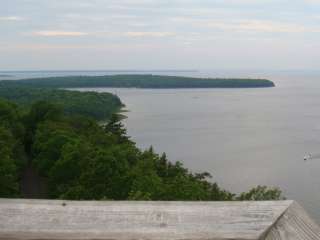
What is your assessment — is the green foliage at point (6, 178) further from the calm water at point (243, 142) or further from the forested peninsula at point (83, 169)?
the calm water at point (243, 142)

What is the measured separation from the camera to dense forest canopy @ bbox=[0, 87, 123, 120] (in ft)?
167

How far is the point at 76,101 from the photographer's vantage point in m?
54.8

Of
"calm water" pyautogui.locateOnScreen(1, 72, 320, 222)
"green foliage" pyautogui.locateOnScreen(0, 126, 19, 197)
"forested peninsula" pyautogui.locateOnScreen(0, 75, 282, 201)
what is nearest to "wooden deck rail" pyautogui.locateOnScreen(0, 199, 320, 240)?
"forested peninsula" pyautogui.locateOnScreen(0, 75, 282, 201)

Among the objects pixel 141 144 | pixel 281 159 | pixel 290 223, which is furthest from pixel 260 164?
pixel 290 223

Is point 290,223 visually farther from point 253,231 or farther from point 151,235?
point 151,235

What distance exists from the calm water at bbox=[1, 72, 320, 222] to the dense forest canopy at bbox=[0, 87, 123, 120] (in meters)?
3.30

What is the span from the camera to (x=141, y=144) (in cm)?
3434

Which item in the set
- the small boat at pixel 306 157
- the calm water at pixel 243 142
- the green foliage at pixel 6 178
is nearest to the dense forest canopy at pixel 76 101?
the calm water at pixel 243 142

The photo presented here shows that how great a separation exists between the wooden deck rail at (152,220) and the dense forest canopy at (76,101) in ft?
A: 148

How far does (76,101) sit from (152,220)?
177 ft

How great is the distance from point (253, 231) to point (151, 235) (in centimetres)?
40

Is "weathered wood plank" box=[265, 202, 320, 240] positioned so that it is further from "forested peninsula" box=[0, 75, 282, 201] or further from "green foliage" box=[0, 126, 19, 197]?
"green foliage" box=[0, 126, 19, 197]

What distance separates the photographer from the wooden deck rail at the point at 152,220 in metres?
1.70

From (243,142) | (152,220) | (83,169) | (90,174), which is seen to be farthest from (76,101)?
(152,220)
